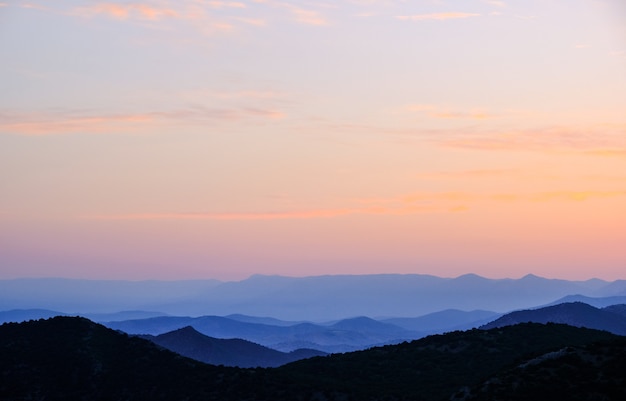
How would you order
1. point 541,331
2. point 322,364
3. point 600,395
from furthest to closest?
point 541,331 → point 322,364 → point 600,395

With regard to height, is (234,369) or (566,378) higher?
(234,369)

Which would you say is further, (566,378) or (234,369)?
→ (234,369)

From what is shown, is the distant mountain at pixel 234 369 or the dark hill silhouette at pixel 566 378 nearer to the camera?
the dark hill silhouette at pixel 566 378

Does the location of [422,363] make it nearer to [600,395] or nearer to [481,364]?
[481,364]

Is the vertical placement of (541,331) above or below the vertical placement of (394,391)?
above

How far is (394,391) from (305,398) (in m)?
8.01

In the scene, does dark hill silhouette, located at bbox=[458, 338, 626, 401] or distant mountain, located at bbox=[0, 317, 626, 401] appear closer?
dark hill silhouette, located at bbox=[458, 338, 626, 401]

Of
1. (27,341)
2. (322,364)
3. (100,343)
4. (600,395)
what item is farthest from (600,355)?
(27,341)

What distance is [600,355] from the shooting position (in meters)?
68.6

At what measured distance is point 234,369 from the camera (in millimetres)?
90188

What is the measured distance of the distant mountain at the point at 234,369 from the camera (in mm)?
84562

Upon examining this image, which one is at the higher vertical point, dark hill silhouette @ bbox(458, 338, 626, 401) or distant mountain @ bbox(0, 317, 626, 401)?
distant mountain @ bbox(0, 317, 626, 401)

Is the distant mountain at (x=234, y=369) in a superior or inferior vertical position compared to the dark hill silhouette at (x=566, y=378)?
superior

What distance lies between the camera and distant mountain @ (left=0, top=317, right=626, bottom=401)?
3329 inches
